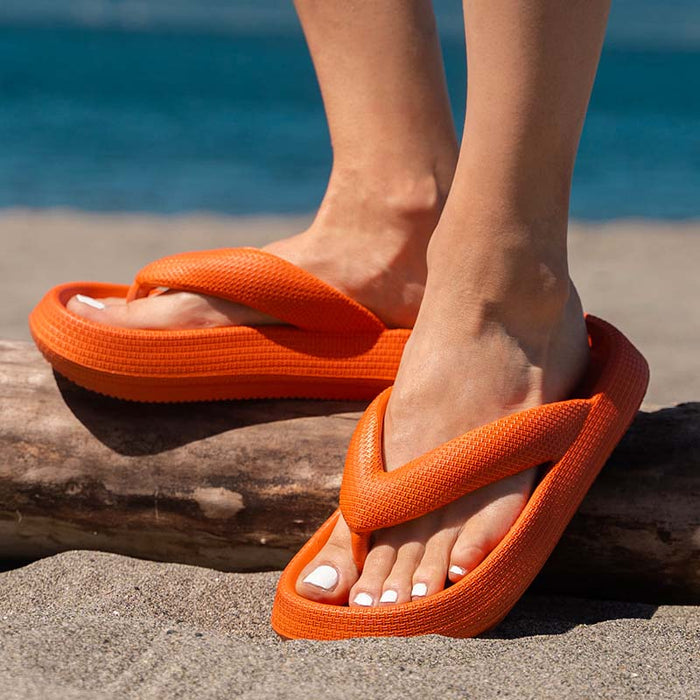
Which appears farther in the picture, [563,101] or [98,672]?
[563,101]

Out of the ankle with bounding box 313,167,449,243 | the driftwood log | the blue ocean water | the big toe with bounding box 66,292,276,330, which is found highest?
the ankle with bounding box 313,167,449,243

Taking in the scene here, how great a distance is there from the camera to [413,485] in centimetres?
139

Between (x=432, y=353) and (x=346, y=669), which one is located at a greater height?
(x=432, y=353)

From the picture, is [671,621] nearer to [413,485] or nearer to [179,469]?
[413,485]

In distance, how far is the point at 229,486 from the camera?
66.1 inches


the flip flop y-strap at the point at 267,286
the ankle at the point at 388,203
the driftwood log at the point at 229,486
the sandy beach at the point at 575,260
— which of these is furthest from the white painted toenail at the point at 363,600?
the sandy beach at the point at 575,260

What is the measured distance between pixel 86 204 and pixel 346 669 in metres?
Result: 7.29

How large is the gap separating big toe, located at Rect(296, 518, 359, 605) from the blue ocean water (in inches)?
260

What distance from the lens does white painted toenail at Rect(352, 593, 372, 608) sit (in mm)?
1377

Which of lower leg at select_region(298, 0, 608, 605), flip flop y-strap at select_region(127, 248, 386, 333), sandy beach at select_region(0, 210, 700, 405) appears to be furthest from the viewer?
sandy beach at select_region(0, 210, 700, 405)

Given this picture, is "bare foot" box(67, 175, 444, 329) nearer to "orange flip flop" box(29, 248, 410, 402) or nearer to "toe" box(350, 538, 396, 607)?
"orange flip flop" box(29, 248, 410, 402)

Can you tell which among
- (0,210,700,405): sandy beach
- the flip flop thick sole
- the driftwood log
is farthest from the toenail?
(0,210,700,405): sandy beach

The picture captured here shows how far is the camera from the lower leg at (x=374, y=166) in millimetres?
1705

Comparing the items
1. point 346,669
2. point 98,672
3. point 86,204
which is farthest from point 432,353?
point 86,204
